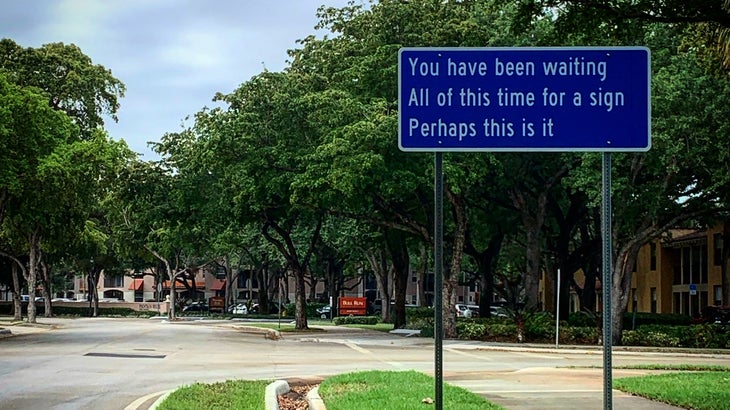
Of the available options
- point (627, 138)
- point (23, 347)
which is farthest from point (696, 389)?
point (23, 347)

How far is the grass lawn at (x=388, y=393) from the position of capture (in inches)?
510

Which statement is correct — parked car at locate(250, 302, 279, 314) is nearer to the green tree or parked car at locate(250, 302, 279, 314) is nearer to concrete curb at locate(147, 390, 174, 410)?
the green tree

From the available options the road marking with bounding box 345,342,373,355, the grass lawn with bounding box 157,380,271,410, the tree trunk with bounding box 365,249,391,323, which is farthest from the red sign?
the grass lawn with bounding box 157,380,271,410

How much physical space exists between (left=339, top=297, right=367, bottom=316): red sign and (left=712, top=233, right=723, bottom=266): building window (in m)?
19.9

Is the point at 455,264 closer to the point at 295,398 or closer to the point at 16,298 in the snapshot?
the point at 295,398

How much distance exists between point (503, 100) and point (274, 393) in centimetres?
775

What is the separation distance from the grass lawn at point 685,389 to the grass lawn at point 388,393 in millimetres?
2658

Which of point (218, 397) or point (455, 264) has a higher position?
point (455, 264)

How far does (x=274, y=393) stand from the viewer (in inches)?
587

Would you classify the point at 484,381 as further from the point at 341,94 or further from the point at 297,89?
the point at 297,89

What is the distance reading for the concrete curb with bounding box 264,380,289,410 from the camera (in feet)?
43.9

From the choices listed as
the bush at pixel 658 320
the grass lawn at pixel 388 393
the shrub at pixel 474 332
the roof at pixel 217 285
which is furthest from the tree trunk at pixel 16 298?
the roof at pixel 217 285

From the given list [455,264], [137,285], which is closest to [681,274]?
[455,264]

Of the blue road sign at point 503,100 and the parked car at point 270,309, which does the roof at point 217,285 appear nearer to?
the parked car at point 270,309
